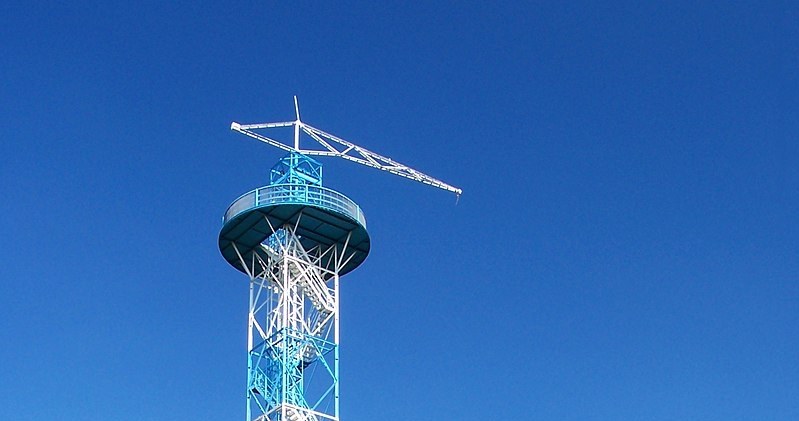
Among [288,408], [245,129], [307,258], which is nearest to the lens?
[288,408]

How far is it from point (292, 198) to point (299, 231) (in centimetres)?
360

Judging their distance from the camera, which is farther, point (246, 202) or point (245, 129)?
point (245, 129)

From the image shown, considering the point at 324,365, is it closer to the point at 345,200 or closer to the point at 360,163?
the point at 345,200

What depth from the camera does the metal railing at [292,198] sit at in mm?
119000

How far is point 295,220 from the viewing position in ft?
395

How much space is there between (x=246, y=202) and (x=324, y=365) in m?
12.8

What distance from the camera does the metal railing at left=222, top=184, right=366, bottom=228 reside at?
390 feet

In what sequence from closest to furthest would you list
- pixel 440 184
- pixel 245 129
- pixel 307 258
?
pixel 307 258 < pixel 245 129 < pixel 440 184

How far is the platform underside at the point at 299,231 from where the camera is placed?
392 feet

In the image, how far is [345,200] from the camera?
397 feet

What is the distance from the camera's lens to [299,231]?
122 metres

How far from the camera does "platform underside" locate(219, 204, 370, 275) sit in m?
120

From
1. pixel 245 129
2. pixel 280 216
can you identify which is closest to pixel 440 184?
pixel 245 129

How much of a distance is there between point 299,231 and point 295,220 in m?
1.71
